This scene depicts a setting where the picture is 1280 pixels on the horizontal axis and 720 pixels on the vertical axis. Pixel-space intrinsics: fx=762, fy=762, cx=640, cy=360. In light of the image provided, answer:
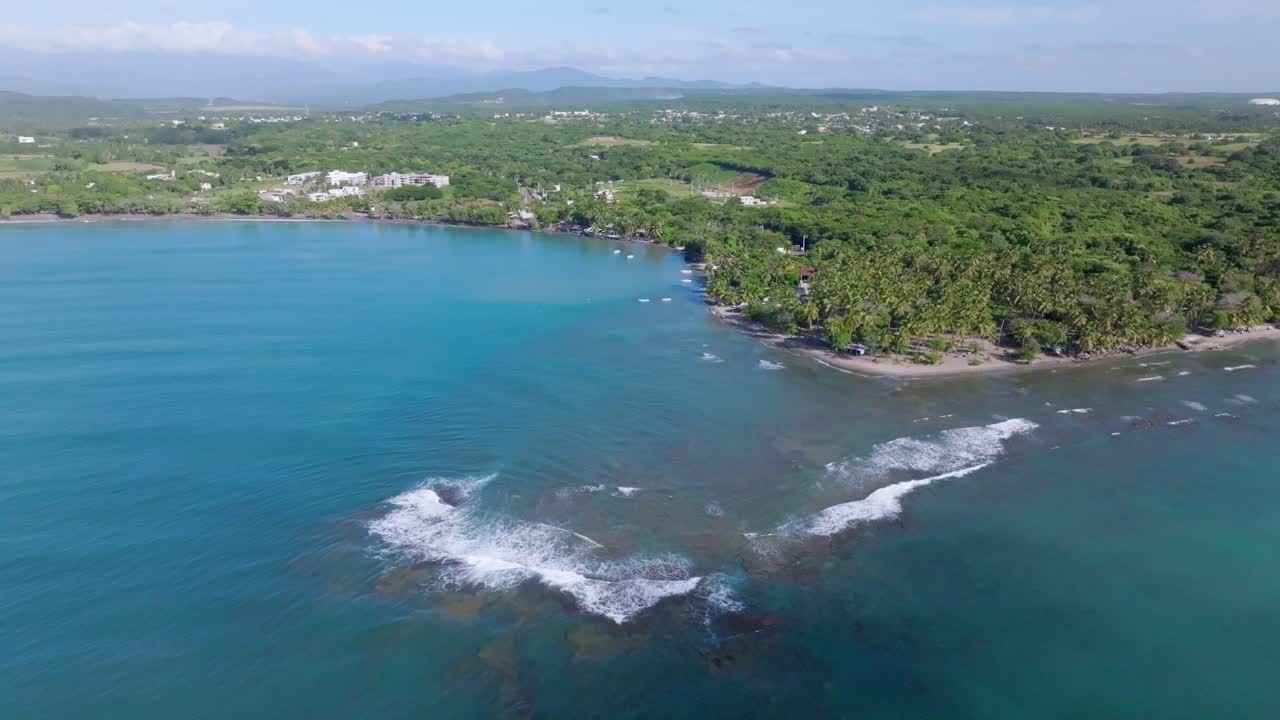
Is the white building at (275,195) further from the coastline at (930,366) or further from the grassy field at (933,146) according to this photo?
the grassy field at (933,146)

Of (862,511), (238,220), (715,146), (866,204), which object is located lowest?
(862,511)

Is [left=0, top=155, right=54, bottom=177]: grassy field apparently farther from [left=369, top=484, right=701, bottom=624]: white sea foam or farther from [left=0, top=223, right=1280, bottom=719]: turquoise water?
[left=369, top=484, right=701, bottom=624]: white sea foam

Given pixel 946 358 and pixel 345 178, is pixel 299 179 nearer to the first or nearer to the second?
pixel 345 178

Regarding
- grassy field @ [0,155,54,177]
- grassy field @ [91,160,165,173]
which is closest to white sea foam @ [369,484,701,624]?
grassy field @ [91,160,165,173]

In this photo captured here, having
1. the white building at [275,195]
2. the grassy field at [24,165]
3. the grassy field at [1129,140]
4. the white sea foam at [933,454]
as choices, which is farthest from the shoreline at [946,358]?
the grassy field at [24,165]

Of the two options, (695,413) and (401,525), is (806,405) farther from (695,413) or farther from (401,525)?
(401,525)

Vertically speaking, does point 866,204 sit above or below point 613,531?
above

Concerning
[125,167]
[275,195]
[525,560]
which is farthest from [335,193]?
[525,560]

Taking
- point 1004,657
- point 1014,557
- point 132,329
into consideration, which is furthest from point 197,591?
point 132,329
